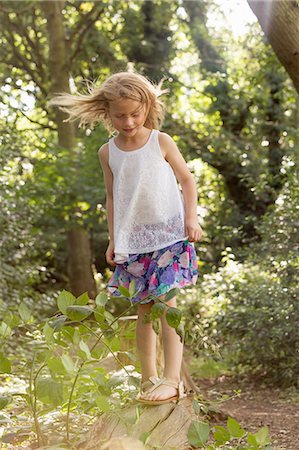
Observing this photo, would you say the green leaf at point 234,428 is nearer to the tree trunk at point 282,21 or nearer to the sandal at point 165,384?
the sandal at point 165,384

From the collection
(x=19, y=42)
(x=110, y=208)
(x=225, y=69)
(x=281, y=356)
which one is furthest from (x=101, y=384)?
(x=19, y=42)

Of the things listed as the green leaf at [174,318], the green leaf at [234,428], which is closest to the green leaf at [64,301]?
the green leaf at [174,318]

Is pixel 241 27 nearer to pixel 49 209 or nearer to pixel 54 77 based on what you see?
pixel 54 77

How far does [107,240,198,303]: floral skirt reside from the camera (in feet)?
12.2

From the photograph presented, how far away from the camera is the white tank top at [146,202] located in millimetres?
3781

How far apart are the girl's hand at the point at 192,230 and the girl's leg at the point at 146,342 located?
1.25 feet

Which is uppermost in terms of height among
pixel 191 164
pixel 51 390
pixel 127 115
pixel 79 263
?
pixel 191 164

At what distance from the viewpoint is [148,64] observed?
15445 mm

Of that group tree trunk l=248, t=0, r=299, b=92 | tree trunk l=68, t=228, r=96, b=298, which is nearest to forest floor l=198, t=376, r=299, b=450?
tree trunk l=248, t=0, r=299, b=92

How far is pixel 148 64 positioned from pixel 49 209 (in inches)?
199

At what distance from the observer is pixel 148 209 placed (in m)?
3.81

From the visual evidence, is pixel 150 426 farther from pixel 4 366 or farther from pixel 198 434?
pixel 4 366

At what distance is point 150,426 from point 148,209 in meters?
1.02

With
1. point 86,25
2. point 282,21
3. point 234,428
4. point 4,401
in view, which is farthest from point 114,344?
point 86,25
